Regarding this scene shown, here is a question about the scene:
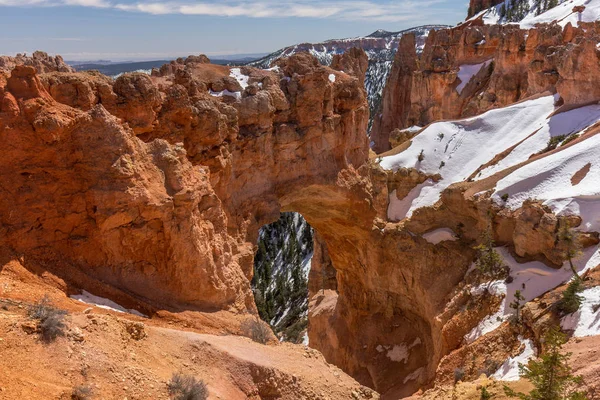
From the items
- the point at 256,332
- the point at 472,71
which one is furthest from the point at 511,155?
the point at 472,71

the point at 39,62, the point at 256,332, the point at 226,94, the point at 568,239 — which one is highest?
the point at 39,62

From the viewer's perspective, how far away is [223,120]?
20219mm

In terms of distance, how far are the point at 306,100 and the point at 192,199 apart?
11935 millimetres

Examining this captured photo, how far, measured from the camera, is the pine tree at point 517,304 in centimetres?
1820

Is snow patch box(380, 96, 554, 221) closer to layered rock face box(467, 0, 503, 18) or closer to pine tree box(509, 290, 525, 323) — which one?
pine tree box(509, 290, 525, 323)

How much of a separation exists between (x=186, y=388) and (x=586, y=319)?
1336 centimetres

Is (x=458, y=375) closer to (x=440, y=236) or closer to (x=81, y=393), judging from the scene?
(x=440, y=236)

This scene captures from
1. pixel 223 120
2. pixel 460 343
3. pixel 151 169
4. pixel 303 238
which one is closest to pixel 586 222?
pixel 460 343

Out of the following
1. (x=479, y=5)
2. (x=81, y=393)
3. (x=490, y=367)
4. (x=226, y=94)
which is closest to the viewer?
(x=81, y=393)

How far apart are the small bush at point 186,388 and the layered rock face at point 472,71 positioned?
1412 inches

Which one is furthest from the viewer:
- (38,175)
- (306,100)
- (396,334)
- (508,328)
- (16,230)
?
(396,334)

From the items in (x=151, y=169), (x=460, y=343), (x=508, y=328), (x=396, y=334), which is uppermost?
(x=151, y=169)

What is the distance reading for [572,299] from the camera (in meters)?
16.6

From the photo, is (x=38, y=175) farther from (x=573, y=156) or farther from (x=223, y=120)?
(x=573, y=156)
